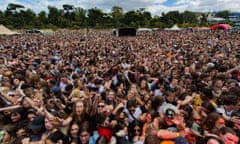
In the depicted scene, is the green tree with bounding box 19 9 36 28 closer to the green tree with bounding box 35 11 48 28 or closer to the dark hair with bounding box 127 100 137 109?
the green tree with bounding box 35 11 48 28

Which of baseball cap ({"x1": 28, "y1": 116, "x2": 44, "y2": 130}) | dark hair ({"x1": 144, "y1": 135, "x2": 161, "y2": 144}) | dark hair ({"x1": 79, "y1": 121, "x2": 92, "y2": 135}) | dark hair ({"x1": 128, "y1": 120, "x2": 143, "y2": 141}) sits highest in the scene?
dark hair ({"x1": 144, "y1": 135, "x2": 161, "y2": 144})

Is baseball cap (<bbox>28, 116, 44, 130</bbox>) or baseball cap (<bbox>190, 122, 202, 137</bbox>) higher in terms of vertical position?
baseball cap (<bbox>190, 122, 202, 137</bbox>)

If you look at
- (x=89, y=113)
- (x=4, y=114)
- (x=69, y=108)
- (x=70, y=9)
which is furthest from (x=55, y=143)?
(x=70, y=9)

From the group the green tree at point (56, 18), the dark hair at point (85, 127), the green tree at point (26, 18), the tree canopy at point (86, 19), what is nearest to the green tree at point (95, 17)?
the tree canopy at point (86, 19)

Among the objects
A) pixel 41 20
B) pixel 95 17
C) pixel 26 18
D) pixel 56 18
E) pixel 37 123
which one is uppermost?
pixel 95 17

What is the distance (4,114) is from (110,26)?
7207cm

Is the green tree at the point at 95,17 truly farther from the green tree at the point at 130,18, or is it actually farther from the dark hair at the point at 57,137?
the dark hair at the point at 57,137

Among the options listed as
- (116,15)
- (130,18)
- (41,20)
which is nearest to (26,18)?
(41,20)

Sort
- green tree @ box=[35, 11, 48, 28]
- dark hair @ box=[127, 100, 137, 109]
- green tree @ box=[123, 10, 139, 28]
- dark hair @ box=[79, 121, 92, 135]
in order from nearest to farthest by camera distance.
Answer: dark hair @ box=[79, 121, 92, 135] < dark hair @ box=[127, 100, 137, 109] < green tree @ box=[35, 11, 48, 28] < green tree @ box=[123, 10, 139, 28]

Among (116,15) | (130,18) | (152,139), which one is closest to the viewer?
(152,139)

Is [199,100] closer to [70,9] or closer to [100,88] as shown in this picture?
[100,88]

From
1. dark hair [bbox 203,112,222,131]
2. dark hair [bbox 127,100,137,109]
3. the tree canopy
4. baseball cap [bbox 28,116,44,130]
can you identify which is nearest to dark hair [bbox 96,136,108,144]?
baseball cap [bbox 28,116,44,130]

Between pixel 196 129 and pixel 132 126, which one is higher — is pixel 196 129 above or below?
above

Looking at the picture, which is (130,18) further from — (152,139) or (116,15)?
(152,139)
